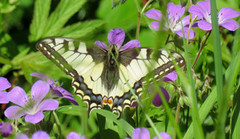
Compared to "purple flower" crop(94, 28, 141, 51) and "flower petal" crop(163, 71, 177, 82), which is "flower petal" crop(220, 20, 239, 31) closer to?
"flower petal" crop(163, 71, 177, 82)

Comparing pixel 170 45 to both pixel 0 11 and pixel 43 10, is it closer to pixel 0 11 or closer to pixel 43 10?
pixel 43 10

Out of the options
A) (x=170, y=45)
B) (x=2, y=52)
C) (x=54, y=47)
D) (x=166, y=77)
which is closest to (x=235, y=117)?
(x=166, y=77)

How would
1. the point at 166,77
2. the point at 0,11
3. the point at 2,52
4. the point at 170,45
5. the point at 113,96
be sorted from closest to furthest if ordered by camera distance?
the point at 166,77
the point at 113,96
the point at 170,45
the point at 0,11
the point at 2,52

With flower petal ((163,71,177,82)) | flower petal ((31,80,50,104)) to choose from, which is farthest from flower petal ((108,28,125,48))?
flower petal ((31,80,50,104))

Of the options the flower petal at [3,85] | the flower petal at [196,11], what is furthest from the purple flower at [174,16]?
the flower petal at [3,85]

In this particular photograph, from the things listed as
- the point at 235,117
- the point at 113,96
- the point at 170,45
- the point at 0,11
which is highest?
the point at 0,11

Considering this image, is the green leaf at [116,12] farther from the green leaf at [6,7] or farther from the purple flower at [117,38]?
the purple flower at [117,38]
